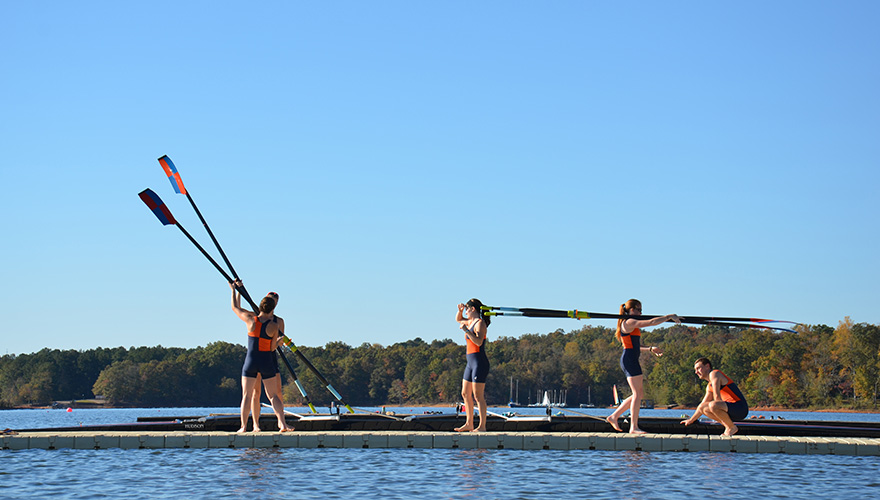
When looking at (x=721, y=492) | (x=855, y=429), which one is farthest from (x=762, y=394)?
(x=721, y=492)

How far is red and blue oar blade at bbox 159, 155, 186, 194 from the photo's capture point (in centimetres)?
2025

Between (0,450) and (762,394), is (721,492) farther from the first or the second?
(762,394)

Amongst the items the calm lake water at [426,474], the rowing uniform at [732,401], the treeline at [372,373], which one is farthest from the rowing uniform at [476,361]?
the treeline at [372,373]

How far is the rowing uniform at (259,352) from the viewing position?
1728cm

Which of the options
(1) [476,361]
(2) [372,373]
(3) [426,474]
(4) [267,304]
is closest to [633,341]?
(1) [476,361]

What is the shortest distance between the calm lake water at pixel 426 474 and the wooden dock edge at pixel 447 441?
8.4 inches

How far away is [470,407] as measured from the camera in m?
17.7

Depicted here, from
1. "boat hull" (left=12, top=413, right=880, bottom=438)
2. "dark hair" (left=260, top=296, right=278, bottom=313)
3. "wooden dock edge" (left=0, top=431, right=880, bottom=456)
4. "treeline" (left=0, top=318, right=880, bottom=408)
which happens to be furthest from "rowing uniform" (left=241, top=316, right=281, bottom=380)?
"treeline" (left=0, top=318, right=880, bottom=408)

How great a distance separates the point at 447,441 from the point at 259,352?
392cm

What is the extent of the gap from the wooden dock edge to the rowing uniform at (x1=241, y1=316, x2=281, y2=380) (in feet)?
4.54

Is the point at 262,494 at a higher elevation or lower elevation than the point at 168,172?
lower

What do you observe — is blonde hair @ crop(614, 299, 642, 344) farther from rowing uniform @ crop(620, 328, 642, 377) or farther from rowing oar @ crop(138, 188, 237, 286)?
rowing oar @ crop(138, 188, 237, 286)

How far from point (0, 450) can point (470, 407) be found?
9.18 metres

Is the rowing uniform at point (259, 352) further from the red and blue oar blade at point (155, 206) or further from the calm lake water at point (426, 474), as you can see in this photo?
the red and blue oar blade at point (155, 206)
